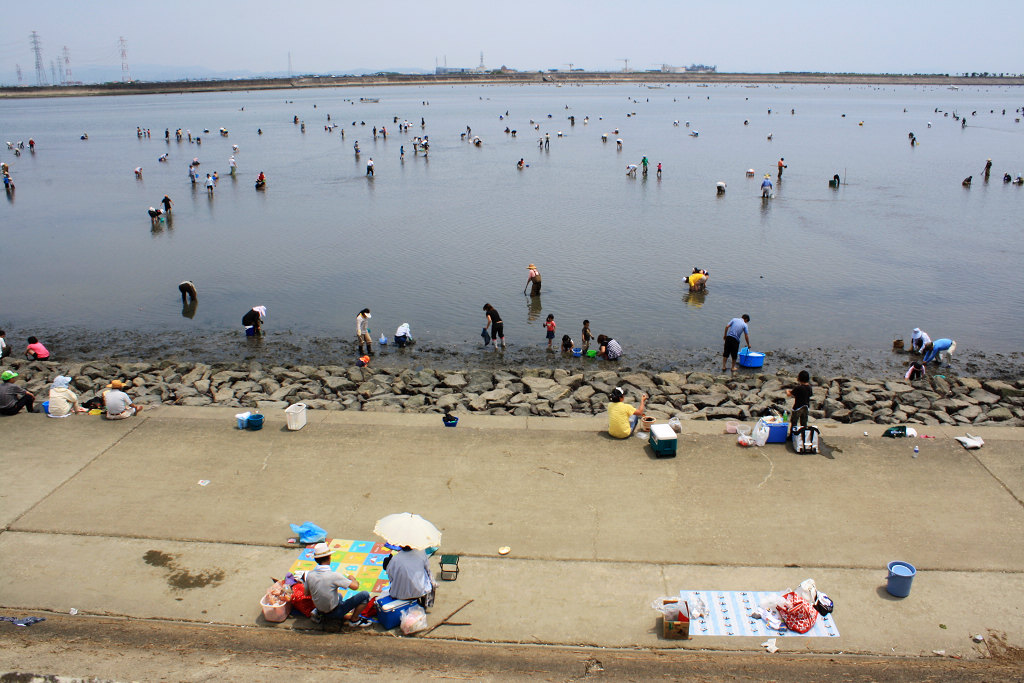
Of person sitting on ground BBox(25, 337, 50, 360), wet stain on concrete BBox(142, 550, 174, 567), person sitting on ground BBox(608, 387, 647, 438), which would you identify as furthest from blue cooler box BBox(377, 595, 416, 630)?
person sitting on ground BBox(25, 337, 50, 360)

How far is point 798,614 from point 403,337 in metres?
14.3

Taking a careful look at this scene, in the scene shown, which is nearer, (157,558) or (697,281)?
(157,558)

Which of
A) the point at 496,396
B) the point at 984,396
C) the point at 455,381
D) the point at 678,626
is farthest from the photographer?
the point at 455,381

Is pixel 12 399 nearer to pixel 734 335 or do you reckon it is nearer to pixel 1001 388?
pixel 734 335

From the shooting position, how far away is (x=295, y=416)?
1250 centimetres

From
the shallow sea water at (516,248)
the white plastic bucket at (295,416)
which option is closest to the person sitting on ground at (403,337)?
the shallow sea water at (516,248)

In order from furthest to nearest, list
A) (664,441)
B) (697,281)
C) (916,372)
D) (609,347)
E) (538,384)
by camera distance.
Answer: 1. (697,281)
2. (609,347)
3. (916,372)
4. (538,384)
5. (664,441)

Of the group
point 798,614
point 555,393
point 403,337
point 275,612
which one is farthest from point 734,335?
point 275,612

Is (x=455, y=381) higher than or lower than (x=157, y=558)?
lower

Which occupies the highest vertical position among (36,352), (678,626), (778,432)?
(778,432)

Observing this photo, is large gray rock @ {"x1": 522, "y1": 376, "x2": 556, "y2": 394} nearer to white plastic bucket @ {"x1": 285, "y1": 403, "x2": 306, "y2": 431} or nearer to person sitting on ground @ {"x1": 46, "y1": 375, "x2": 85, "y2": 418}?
white plastic bucket @ {"x1": 285, "y1": 403, "x2": 306, "y2": 431}

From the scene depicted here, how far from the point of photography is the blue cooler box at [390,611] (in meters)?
7.77

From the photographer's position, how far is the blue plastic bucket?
803cm

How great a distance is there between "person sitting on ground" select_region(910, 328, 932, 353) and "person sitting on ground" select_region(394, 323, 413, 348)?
13898mm
